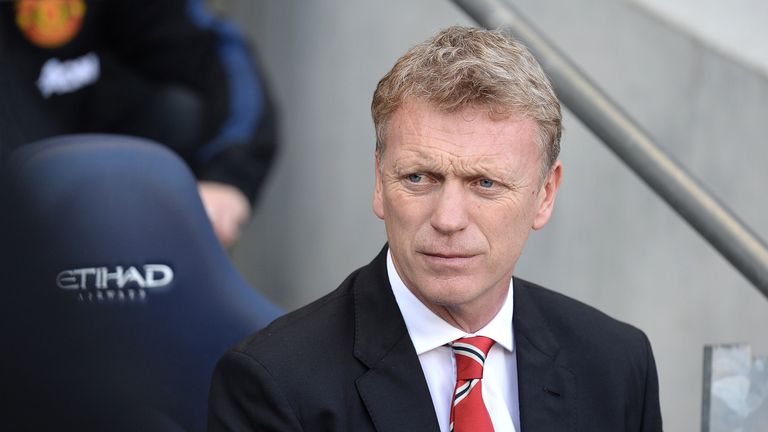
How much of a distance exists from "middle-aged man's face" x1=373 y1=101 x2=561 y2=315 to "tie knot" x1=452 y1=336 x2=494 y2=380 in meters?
0.05

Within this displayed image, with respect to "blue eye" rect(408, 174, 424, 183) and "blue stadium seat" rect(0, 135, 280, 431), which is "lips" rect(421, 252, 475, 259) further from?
"blue stadium seat" rect(0, 135, 280, 431)

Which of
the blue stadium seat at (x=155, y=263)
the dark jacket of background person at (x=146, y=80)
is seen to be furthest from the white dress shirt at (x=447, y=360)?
the dark jacket of background person at (x=146, y=80)

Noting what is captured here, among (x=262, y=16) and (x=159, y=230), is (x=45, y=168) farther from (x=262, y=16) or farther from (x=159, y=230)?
(x=262, y=16)

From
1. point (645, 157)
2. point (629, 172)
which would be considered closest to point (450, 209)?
point (645, 157)

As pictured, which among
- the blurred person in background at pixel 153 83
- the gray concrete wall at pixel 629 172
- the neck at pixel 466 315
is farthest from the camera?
the blurred person in background at pixel 153 83

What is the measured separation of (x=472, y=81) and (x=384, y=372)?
0.37m

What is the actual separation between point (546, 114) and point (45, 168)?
2.43 ft

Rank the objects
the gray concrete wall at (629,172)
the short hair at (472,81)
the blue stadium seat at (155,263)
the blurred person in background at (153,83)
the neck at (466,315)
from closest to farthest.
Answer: the short hair at (472,81), the neck at (466,315), the blue stadium seat at (155,263), the gray concrete wall at (629,172), the blurred person in background at (153,83)

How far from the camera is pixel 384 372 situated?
1.50m

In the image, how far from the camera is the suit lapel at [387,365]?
1.47 m

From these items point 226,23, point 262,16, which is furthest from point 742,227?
point 262,16

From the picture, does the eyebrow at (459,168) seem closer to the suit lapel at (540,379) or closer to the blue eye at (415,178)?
the blue eye at (415,178)

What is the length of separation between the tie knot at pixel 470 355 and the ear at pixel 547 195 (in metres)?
0.17

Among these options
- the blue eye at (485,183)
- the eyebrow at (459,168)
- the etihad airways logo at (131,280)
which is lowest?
the etihad airways logo at (131,280)
